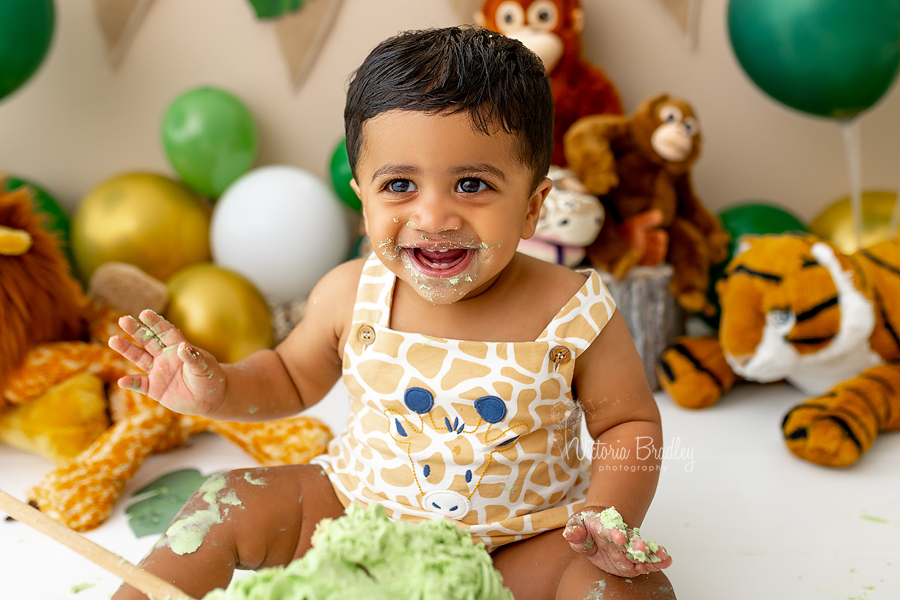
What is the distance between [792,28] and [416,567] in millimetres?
1405

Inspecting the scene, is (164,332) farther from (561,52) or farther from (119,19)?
(119,19)

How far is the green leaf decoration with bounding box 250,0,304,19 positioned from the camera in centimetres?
194

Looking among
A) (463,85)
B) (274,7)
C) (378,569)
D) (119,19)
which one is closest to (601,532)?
(378,569)

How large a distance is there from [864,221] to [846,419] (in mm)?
789

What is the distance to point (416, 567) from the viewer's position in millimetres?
613

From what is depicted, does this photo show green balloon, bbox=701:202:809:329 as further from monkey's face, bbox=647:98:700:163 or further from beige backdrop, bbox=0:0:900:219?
monkey's face, bbox=647:98:700:163

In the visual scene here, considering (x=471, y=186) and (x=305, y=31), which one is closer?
(x=471, y=186)

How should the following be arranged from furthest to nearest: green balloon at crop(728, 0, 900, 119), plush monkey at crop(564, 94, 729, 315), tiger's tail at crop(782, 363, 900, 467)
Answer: plush monkey at crop(564, 94, 729, 315) < green balloon at crop(728, 0, 900, 119) < tiger's tail at crop(782, 363, 900, 467)

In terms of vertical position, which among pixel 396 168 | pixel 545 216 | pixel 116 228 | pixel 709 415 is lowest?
pixel 709 415

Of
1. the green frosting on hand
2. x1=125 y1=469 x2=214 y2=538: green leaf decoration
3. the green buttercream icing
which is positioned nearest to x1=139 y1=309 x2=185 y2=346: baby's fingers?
the green buttercream icing

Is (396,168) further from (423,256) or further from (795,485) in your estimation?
(795,485)

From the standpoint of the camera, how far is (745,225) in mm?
1853

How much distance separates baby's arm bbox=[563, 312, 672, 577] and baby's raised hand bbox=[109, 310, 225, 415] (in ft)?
1.43

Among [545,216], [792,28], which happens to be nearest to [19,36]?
[545,216]
